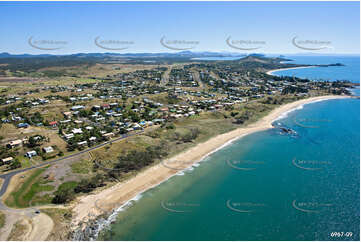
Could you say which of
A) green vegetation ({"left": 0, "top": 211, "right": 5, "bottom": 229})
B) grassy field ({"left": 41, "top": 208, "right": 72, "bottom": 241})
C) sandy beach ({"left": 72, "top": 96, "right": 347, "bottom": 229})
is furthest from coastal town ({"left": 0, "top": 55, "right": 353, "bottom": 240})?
green vegetation ({"left": 0, "top": 211, "right": 5, "bottom": 229})

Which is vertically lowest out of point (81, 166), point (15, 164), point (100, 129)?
point (81, 166)

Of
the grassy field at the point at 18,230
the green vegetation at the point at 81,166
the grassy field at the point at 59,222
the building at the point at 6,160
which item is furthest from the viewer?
the building at the point at 6,160

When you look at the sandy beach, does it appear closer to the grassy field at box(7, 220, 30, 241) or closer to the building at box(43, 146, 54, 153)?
the grassy field at box(7, 220, 30, 241)

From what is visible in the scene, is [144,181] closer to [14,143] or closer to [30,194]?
[30,194]

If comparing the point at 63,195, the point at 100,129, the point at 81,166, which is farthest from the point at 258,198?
the point at 100,129

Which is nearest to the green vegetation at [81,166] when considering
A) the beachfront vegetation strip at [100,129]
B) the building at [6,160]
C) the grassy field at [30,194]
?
the beachfront vegetation strip at [100,129]

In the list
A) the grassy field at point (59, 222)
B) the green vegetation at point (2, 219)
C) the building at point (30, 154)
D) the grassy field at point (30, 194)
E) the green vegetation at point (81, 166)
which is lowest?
the grassy field at point (59, 222)

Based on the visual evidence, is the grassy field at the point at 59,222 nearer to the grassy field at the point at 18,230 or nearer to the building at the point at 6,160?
the grassy field at the point at 18,230
